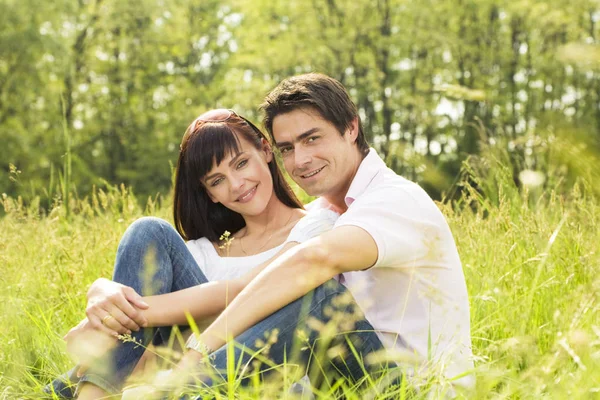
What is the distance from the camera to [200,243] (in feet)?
11.9

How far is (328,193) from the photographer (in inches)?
118

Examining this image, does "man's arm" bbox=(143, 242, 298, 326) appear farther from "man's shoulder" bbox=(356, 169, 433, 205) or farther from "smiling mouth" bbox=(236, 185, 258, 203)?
"man's shoulder" bbox=(356, 169, 433, 205)

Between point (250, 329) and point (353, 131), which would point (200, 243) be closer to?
point (353, 131)

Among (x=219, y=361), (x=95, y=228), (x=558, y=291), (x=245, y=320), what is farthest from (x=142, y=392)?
(x=95, y=228)

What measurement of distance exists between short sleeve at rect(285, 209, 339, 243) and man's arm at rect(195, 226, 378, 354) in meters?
0.62

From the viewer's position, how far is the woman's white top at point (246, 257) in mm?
2844

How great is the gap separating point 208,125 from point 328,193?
2.55 ft

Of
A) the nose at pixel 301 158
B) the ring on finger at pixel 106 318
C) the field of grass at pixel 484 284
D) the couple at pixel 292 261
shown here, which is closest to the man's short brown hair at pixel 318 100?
the couple at pixel 292 261

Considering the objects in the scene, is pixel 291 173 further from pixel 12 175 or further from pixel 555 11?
pixel 555 11

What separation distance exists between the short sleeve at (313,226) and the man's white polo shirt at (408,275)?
0.37 meters

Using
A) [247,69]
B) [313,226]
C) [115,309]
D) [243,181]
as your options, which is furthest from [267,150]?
[247,69]

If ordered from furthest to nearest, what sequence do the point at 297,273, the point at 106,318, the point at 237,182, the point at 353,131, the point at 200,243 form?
1. the point at 200,243
2. the point at 237,182
3. the point at 353,131
4. the point at 106,318
5. the point at 297,273

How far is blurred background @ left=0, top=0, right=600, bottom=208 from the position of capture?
64.9ft

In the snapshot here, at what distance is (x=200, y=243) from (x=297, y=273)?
5.12 feet
